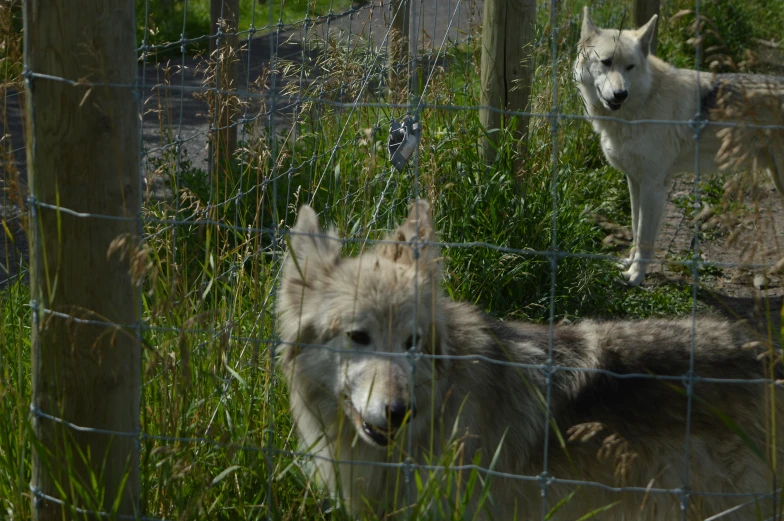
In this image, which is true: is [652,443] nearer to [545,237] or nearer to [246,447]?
[246,447]

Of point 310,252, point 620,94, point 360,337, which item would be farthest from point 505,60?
point 360,337

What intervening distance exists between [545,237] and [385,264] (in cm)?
219

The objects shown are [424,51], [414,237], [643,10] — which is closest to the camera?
[414,237]

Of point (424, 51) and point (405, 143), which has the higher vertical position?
point (424, 51)

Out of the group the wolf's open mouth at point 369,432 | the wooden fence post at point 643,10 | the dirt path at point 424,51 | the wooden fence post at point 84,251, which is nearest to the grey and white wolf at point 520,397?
the wolf's open mouth at point 369,432

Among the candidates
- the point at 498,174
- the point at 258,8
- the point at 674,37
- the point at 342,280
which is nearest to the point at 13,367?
the point at 342,280

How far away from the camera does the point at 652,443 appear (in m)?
2.86

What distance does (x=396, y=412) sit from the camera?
2.52m

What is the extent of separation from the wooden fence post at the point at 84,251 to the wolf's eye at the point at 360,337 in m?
0.69

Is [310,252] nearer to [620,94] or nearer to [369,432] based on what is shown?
[369,432]

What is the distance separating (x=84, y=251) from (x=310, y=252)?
0.88m

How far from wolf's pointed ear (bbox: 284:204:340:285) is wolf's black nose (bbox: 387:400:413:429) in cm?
66

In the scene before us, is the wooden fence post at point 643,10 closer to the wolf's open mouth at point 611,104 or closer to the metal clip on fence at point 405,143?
the wolf's open mouth at point 611,104

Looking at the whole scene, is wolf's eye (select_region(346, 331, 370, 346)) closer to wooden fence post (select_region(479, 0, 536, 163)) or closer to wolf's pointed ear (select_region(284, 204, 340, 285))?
wolf's pointed ear (select_region(284, 204, 340, 285))
